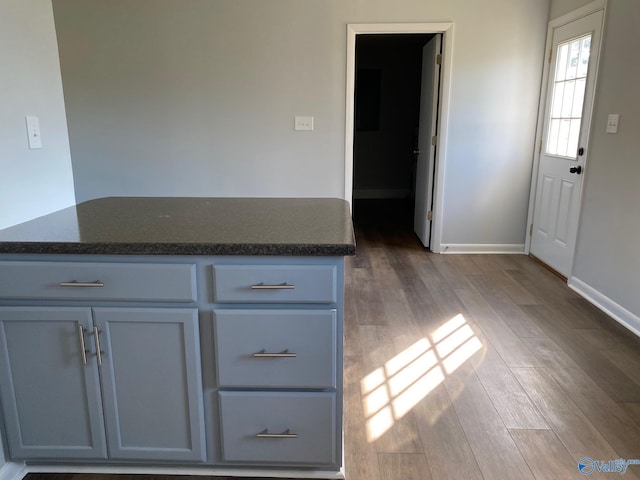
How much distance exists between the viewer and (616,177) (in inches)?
120

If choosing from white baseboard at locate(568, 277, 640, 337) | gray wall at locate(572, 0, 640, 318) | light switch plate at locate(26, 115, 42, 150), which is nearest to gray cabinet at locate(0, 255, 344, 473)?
light switch plate at locate(26, 115, 42, 150)

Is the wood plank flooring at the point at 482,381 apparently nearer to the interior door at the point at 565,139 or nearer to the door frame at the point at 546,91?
the interior door at the point at 565,139

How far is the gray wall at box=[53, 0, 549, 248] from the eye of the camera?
155 inches

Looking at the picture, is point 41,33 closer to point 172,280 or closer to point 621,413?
point 172,280

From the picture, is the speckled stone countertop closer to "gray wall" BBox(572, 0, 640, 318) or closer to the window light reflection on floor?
the window light reflection on floor

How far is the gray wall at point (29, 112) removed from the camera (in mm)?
1699

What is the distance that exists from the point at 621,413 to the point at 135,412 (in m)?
2.01

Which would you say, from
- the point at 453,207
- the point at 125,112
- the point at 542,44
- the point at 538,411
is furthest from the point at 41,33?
the point at 542,44

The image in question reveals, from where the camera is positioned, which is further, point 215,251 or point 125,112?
point 125,112

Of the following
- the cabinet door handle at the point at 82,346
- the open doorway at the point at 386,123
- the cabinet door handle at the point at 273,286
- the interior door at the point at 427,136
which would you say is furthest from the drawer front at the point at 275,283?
the open doorway at the point at 386,123

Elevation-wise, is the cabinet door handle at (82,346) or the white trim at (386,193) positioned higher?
the cabinet door handle at (82,346)

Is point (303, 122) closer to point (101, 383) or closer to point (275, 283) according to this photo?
point (275, 283)

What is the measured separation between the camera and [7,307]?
149cm

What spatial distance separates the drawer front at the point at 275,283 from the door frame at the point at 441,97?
2.38 meters
